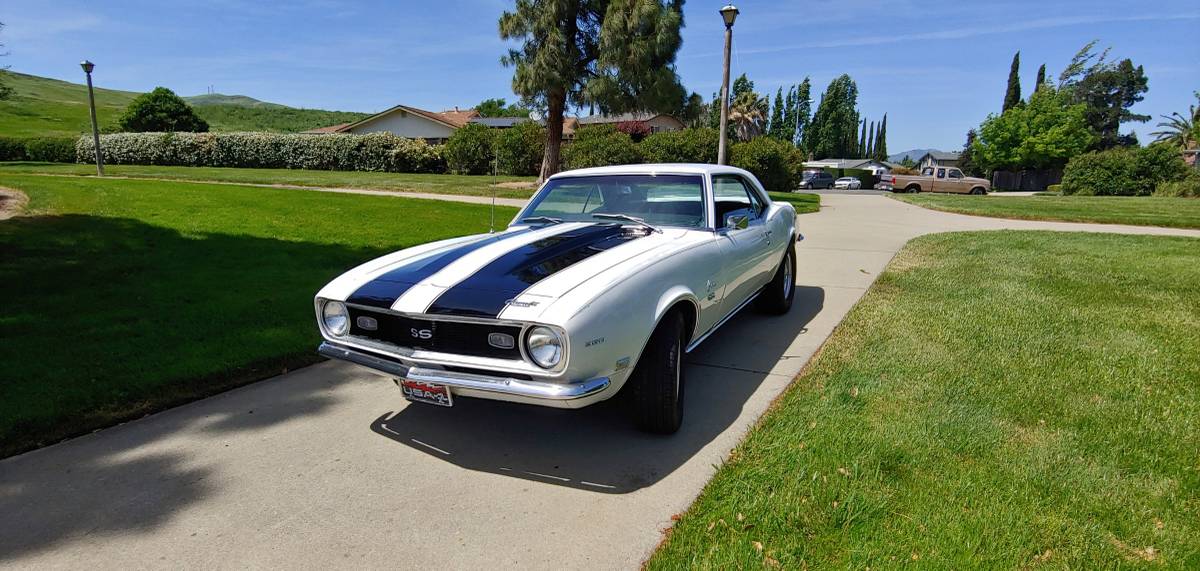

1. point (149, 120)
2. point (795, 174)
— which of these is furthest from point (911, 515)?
point (149, 120)

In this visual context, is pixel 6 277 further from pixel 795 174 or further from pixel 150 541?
pixel 795 174

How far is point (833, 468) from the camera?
286cm

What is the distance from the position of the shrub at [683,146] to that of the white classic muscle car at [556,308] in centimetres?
1944

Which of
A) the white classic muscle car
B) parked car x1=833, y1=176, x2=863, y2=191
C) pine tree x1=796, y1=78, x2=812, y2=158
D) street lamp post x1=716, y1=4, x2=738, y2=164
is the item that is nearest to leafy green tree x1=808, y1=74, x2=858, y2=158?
pine tree x1=796, y1=78, x2=812, y2=158

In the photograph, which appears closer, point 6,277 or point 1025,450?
point 1025,450

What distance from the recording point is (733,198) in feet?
17.3

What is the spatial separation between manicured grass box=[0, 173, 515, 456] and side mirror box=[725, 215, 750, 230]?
3.15 meters

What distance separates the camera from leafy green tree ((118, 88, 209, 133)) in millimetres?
50562

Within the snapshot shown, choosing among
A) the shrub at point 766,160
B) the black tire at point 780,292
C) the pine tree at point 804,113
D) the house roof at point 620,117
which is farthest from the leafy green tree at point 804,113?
the black tire at point 780,292

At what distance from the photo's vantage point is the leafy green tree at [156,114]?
50.6 m

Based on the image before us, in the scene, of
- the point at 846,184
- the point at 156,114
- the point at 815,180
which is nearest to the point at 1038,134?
the point at 846,184

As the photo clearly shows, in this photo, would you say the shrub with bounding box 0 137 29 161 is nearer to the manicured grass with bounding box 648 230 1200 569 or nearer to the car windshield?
the car windshield

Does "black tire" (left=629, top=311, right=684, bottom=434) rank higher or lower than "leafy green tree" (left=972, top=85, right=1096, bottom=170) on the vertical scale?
lower

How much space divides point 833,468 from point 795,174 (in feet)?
82.0
